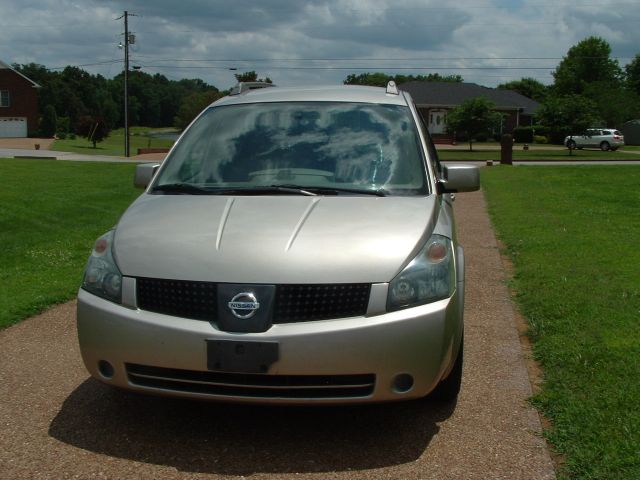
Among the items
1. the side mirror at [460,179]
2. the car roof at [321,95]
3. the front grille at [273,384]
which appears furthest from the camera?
the car roof at [321,95]

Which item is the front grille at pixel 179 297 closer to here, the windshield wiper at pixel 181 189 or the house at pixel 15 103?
the windshield wiper at pixel 181 189

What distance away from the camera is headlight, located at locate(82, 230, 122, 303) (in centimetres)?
395

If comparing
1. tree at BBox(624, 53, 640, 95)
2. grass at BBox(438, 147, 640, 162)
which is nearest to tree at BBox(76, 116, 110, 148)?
grass at BBox(438, 147, 640, 162)

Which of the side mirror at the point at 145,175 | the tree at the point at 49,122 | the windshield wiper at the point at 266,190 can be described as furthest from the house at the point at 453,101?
the windshield wiper at the point at 266,190

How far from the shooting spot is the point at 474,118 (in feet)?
173

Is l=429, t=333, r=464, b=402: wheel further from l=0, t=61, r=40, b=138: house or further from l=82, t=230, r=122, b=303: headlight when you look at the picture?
l=0, t=61, r=40, b=138: house

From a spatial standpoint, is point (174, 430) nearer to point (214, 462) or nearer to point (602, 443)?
point (214, 462)

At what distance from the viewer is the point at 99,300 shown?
398 centimetres

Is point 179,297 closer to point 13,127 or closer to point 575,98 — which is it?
point 575,98

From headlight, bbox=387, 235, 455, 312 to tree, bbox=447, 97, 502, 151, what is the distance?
1947 inches

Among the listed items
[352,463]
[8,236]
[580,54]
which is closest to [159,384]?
[352,463]

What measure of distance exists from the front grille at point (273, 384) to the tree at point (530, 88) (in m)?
110

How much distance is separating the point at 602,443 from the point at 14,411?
3.06 meters

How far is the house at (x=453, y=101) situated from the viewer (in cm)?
7131
